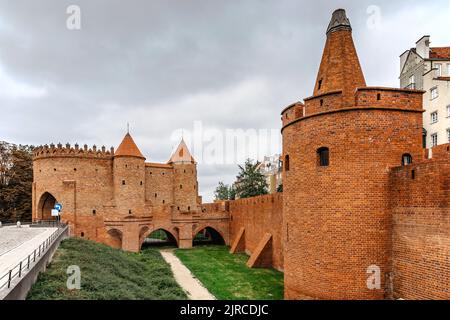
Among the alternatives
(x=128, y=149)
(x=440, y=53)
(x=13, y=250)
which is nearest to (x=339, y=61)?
(x=13, y=250)

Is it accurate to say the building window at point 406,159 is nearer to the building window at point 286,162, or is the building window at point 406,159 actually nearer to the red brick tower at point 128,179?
the building window at point 286,162

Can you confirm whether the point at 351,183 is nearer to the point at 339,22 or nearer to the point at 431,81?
the point at 339,22

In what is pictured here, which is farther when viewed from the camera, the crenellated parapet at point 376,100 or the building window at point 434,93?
the building window at point 434,93

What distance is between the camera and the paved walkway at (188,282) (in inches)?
645

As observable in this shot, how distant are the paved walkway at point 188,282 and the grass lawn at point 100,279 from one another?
0.67m

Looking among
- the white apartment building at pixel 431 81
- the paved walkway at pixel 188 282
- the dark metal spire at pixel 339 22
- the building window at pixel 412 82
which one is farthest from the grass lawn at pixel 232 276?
the building window at pixel 412 82

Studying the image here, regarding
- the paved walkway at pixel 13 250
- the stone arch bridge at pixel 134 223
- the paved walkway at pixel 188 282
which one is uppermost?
the paved walkway at pixel 13 250

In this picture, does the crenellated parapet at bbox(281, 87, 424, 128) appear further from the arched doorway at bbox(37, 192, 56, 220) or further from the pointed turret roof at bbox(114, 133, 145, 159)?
the arched doorway at bbox(37, 192, 56, 220)

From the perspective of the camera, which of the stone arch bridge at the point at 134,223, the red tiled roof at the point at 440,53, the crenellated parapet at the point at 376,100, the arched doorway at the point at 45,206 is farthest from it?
the arched doorway at the point at 45,206

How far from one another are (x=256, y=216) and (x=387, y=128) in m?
17.7

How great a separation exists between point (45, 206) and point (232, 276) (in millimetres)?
22482

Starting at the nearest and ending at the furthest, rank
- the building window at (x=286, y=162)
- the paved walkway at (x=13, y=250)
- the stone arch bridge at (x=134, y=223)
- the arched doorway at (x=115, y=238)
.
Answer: the paved walkway at (x=13, y=250)
the building window at (x=286, y=162)
the stone arch bridge at (x=134, y=223)
the arched doorway at (x=115, y=238)
